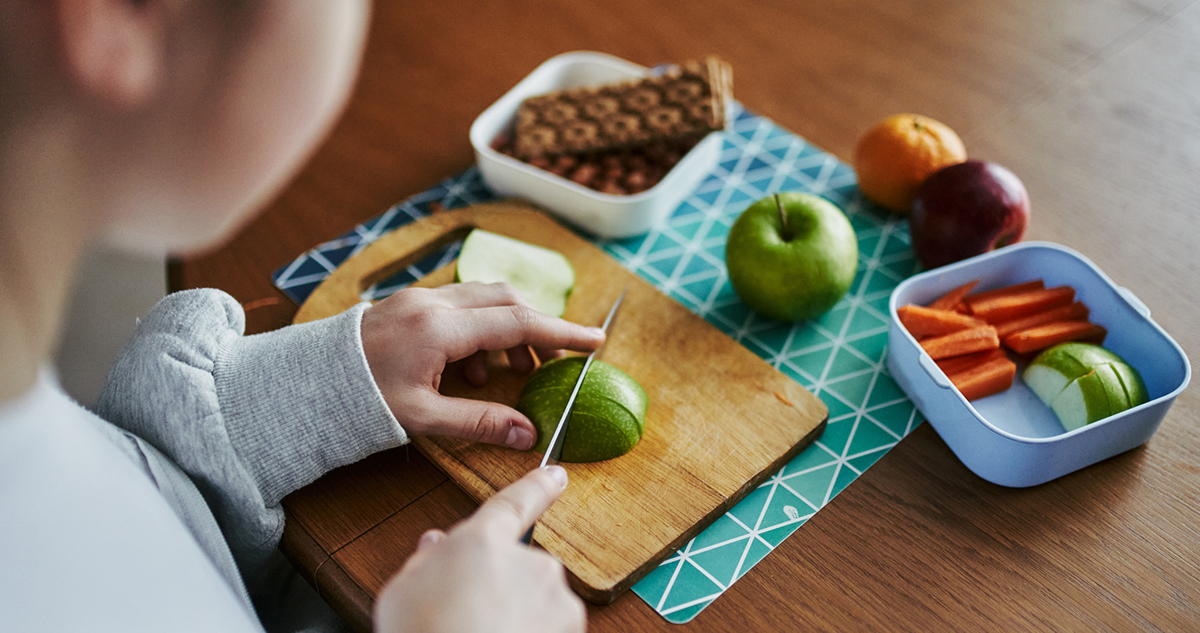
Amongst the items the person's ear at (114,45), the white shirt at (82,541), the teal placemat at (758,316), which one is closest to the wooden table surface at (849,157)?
the teal placemat at (758,316)

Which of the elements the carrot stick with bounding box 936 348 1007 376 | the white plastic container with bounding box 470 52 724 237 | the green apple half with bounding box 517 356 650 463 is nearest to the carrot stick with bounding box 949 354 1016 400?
the carrot stick with bounding box 936 348 1007 376

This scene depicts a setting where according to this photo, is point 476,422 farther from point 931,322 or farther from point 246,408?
point 931,322

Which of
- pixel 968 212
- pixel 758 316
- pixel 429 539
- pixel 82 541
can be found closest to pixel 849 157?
pixel 968 212

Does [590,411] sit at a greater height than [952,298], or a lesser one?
lesser

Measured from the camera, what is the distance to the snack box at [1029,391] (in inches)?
37.9

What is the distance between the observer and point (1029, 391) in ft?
3.59

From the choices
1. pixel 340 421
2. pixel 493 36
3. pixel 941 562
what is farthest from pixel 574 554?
pixel 493 36

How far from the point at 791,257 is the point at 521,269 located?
0.42 meters

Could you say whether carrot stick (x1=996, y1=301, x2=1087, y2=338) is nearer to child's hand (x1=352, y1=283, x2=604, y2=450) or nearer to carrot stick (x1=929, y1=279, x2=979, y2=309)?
carrot stick (x1=929, y1=279, x2=979, y2=309)

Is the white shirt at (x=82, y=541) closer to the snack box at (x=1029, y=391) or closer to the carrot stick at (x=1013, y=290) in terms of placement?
the snack box at (x=1029, y=391)

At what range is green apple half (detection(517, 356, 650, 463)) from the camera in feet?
3.31

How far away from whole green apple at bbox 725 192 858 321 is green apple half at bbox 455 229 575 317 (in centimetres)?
27

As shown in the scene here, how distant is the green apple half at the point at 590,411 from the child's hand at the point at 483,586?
26cm

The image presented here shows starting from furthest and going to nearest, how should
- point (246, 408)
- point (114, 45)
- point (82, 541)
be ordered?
point (246, 408) < point (82, 541) < point (114, 45)
